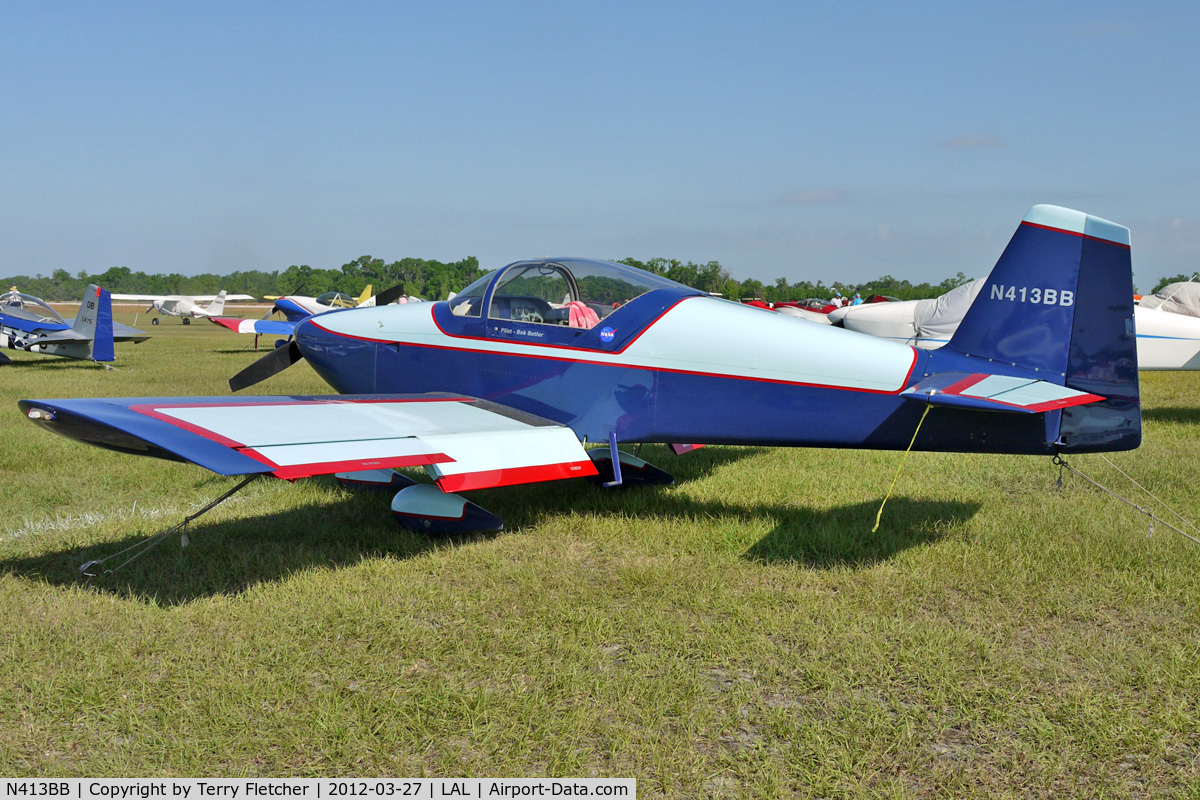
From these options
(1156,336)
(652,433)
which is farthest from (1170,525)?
(1156,336)

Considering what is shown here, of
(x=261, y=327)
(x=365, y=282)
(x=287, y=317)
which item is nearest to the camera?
(x=261, y=327)

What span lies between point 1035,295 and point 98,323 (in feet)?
56.8

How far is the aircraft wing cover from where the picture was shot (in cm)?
381

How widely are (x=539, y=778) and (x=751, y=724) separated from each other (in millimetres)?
796

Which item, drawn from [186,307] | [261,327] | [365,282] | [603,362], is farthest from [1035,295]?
[365,282]

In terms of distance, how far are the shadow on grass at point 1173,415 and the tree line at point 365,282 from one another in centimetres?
5202

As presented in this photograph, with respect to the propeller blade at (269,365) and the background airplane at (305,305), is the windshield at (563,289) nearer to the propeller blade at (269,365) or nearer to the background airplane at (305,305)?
the propeller blade at (269,365)

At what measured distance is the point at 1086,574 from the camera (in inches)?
166

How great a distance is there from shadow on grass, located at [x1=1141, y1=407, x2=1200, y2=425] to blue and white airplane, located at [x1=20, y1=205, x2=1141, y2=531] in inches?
278

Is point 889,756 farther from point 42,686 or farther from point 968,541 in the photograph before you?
point 42,686

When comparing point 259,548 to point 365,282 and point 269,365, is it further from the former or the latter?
point 365,282

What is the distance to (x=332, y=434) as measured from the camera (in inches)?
165

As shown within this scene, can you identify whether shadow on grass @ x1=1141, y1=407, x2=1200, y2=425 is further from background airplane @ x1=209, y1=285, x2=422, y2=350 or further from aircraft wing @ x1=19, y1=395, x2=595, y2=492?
background airplane @ x1=209, y1=285, x2=422, y2=350

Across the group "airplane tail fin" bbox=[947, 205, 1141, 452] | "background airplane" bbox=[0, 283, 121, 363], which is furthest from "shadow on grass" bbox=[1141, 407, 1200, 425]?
"background airplane" bbox=[0, 283, 121, 363]
